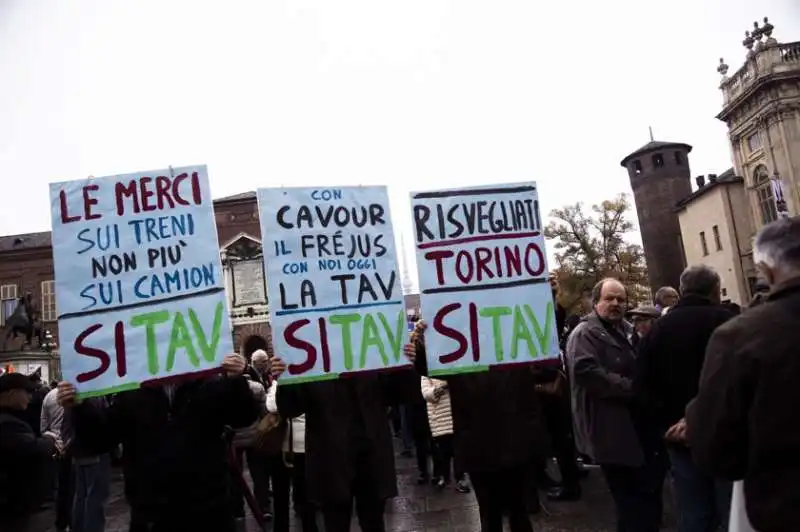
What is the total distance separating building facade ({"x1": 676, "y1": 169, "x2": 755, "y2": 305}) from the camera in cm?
3928

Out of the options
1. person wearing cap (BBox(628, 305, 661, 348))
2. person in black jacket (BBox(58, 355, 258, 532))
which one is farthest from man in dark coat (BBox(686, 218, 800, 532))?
person wearing cap (BBox(628, 305, 661, 348))

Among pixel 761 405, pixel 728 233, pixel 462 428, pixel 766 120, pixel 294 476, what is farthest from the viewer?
pixel 728 233

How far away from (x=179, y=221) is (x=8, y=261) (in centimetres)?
4919

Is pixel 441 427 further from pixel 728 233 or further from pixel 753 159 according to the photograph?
pixel 728 233

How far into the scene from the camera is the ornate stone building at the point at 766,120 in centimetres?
3284

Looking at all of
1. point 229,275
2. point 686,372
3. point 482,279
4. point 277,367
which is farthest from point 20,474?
point 229,275

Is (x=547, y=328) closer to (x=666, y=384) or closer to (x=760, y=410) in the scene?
(x=666, y=384)

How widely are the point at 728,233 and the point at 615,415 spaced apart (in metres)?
40.5

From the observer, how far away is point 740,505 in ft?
8.45

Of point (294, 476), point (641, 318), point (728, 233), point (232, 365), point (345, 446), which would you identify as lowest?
point (294, 476)

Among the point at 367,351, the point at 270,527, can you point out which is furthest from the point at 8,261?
the point at 367,351

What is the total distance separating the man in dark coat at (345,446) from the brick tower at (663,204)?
54213 millimetres

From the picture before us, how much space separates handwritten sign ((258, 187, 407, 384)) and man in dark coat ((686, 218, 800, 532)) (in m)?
2.40

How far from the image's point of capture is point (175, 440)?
3.59m
